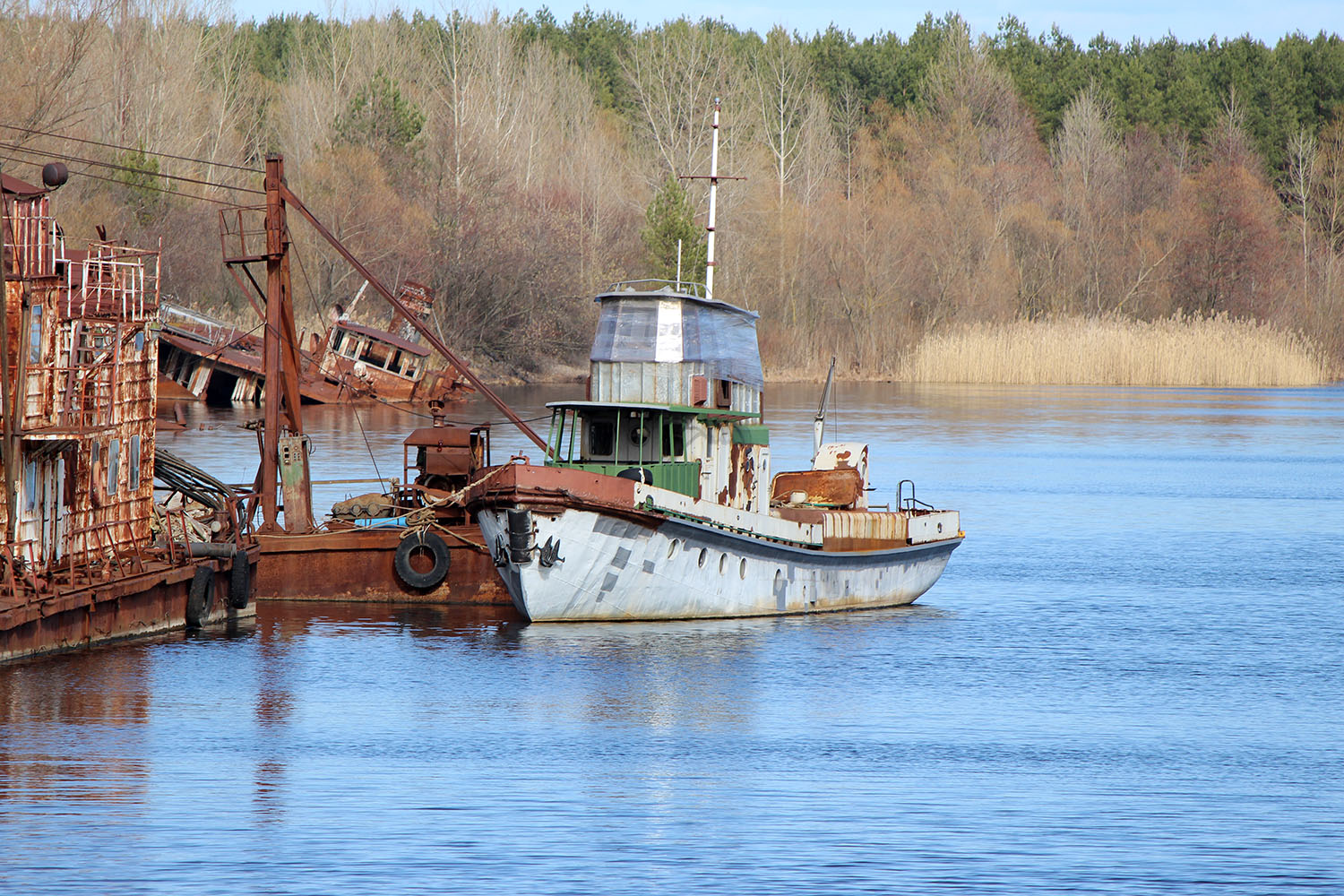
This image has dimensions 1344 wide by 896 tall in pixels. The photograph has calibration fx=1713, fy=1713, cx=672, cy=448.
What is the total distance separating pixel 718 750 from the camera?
19.3 metres

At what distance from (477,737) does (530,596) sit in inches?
256

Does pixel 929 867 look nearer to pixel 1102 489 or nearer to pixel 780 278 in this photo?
pixel 1102 489

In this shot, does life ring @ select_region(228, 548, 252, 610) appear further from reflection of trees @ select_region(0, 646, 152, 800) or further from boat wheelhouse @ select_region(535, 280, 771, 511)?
boat wheelhouse @ select_region(535, 280, 771, 511)

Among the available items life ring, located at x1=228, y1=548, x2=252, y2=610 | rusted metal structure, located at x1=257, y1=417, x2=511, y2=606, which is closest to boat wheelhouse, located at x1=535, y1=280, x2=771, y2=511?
rusted metal structure, located at x1=257, y1=417, x2=511, y2=606

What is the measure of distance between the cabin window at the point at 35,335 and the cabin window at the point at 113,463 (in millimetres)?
2079

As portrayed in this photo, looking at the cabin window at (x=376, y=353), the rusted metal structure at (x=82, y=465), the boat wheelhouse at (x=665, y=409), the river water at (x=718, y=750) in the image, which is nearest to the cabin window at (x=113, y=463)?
the rusted metal structure at (x=82, y=465)

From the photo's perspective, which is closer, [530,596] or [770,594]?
[530,596]

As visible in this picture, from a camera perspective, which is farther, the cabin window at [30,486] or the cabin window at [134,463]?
the cabin window at [134,463]

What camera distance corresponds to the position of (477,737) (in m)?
19.4

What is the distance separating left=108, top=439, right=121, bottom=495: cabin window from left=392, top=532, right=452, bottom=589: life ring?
5027mm

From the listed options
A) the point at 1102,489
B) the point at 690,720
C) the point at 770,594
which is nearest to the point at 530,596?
the point at 770,594

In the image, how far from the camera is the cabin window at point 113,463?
2431 cm

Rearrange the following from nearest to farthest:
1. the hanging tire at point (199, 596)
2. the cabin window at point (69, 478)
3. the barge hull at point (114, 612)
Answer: the barge hull at point (114, 612) < the cabin window at point (69, 478) < the hanging tire at point (199, 596)

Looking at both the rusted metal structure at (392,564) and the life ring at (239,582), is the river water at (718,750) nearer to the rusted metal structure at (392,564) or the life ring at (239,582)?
the rusted metal structure at (392,564)
